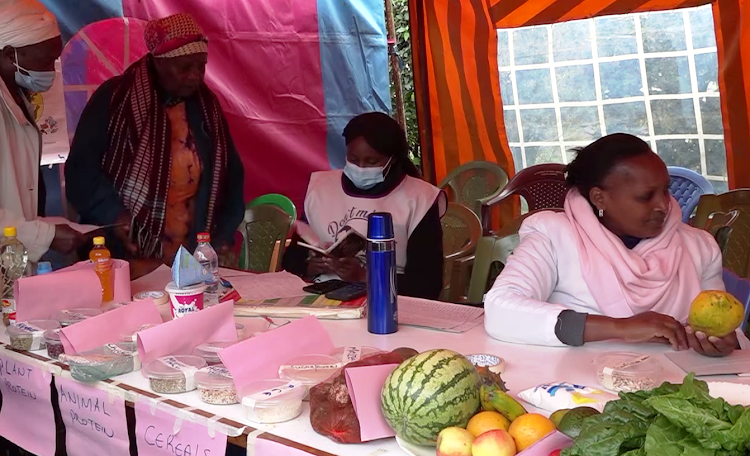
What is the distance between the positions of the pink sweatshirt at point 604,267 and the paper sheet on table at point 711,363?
39 centimetres

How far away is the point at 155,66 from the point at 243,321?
201cm

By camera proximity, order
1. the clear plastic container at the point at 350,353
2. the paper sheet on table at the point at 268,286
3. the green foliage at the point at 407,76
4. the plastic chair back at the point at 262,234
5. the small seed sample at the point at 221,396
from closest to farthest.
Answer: the small seed sample at the point at 221,396 < the clear plastic container at the point at 350,353 < the paper sheet on table at the point at 268,286 < the plastic chair back at the point at 262,234 < the green foliage at the point at 407,76

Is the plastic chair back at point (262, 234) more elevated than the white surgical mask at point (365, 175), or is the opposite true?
the white surgical mask at point (365, 175)

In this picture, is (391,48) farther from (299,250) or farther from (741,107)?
(299,250)

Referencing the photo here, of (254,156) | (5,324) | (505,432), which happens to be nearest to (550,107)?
(254,156)

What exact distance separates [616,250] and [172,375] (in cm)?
142

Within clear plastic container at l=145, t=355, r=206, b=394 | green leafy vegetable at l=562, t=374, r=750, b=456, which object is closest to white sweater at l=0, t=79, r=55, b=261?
clear plastic container at l=145, t=355, r=206, b=394

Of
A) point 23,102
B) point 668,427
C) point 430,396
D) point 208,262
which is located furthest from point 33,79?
point 668,427

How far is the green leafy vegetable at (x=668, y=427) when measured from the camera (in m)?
1.11

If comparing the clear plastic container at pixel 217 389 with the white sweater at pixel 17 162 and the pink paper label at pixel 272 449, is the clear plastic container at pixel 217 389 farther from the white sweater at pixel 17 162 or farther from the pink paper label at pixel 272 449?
the white sweater at pixel 17 162

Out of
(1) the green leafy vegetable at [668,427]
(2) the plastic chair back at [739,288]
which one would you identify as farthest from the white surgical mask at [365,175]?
(1) the green leafy vegetable at [668,427]

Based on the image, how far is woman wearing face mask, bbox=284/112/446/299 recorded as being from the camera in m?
3.54

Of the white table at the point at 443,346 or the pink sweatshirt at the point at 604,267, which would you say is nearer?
the white table at the point at 443,346

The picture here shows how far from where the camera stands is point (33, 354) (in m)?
2.32
